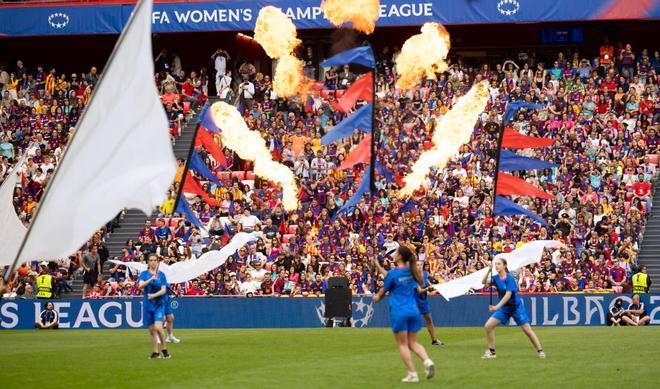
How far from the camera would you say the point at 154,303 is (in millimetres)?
22266

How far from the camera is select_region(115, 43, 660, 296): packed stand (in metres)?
34.9

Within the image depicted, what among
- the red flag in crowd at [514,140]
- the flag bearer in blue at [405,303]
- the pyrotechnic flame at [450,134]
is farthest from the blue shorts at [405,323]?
the pyrotechnic flame at [450,134]

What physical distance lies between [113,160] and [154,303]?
10942 mm

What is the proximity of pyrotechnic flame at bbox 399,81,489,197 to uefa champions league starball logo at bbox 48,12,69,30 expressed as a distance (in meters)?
16.2

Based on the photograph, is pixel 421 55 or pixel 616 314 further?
pixel 421 55

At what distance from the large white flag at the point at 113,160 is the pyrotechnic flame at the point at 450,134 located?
25344mm

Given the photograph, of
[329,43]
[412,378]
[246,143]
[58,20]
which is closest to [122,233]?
[246,143]

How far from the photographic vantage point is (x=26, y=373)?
64.6 feet

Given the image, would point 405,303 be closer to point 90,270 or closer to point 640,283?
point 640,283

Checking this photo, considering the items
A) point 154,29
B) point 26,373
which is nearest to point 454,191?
point 154,29

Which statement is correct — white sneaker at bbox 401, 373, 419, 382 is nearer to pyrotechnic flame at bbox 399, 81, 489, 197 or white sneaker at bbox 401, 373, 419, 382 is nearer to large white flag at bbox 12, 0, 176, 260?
large white flag at bbox 12, 0, 176, 260

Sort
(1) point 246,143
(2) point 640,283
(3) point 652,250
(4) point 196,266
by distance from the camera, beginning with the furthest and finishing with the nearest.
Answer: (1) point 246,143 < (3) point 652,250 < (2) point 640,283 < (4) point 196,266

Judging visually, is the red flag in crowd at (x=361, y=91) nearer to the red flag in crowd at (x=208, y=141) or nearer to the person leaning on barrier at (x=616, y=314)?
the red flag in crowd at (x=208, y=141)

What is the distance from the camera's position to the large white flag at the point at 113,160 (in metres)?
11.2
